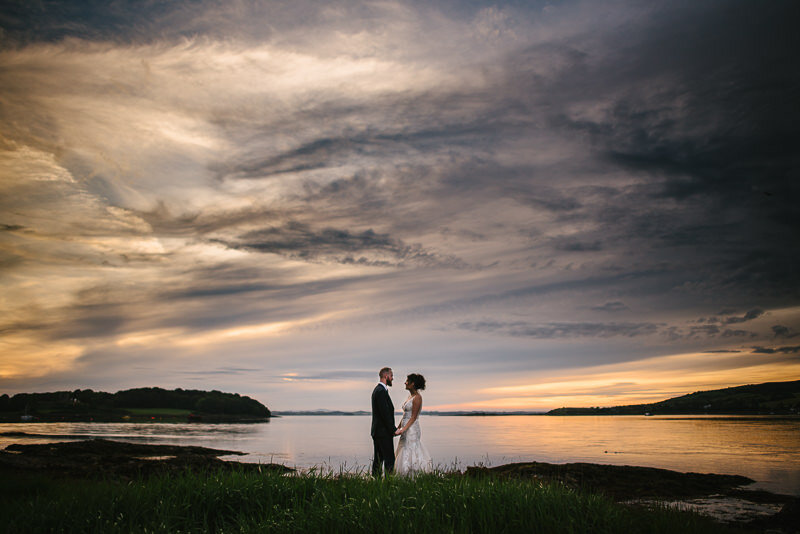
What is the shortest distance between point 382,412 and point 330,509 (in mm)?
5813

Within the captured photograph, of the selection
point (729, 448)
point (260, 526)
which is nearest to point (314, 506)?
point (260, 526)

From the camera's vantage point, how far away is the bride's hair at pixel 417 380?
14512 millimetres

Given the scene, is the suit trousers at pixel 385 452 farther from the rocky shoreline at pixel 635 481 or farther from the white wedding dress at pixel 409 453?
the rocky shoreline at pixel 635 481

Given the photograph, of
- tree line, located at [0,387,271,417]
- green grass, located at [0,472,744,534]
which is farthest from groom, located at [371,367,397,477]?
tree line, located at [0,387,271,417]

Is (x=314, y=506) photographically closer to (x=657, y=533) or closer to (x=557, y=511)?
(x=557, y=511)

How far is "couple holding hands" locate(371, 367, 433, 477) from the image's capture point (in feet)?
45.7

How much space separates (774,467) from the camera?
3089cm

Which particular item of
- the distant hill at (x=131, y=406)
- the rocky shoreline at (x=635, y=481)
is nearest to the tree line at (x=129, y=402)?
the distant hill at (x=131, y=406)

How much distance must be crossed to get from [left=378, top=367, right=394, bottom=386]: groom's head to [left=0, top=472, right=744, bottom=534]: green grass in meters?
3.60

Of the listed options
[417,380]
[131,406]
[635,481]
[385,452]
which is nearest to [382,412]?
[385,452]

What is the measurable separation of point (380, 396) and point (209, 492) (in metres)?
5.54

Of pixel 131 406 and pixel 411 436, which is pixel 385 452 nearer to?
pixel 411 436

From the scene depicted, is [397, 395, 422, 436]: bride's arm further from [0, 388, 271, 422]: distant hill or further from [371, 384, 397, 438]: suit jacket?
[0, 388, 271, 422]: distant hill

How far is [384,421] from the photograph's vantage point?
46.1 ft
